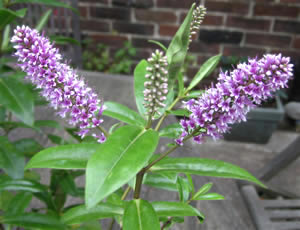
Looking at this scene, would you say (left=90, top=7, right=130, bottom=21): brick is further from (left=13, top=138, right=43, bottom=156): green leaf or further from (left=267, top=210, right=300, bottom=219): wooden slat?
(left=267, top=210, right=300, bottom=219): wooden slat

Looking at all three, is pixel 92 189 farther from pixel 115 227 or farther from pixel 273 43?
pixel 273 43

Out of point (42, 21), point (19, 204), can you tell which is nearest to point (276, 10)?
point (42, 21)

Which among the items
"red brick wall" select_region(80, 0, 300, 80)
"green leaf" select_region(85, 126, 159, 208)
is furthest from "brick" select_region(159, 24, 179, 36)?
"green leaf" select_region(85, 126, 159, 208)

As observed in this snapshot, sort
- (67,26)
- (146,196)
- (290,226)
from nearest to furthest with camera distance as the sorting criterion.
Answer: (146,196)
(290,226)
(67,26)

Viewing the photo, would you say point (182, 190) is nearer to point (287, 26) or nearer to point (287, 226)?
point (287, 226)

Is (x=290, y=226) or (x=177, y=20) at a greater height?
(x=177, y=20)

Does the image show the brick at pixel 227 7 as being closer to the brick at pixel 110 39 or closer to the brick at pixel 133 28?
the brick at pixel 133 28

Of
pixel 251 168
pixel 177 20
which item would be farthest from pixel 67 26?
pixel 251 168
